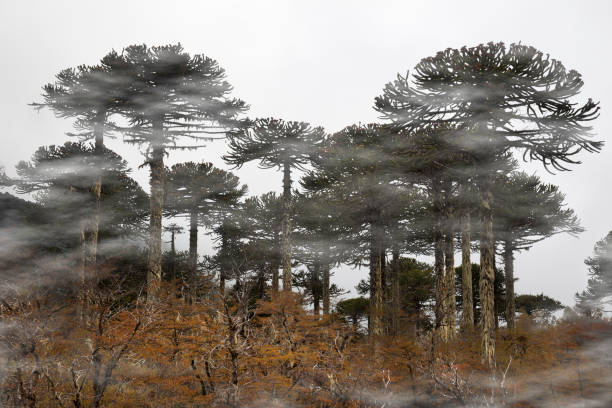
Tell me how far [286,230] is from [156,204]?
5.34 m

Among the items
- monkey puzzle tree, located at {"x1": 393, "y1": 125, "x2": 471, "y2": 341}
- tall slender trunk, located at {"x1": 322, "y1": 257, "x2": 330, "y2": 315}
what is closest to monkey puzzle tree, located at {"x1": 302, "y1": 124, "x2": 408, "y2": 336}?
monkey puzzle tree, located at {"x1": 393, "y1": 125, "x2": 471, "y2": 341}

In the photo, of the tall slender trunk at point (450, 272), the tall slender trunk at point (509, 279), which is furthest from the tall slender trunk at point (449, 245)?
the tall slender trunk at point (509, 279)

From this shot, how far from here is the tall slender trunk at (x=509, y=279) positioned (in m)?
19.5

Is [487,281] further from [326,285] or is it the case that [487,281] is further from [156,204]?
[326,285]

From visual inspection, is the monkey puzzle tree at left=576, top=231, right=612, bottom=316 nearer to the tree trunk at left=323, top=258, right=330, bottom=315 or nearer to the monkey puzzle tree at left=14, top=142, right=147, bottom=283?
the tree trunk at left=323, top=258, right=330, bottom=315

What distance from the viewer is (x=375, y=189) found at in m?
18.8

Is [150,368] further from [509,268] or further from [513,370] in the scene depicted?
[509,268]

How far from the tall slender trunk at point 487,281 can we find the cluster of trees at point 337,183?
0.04 metres

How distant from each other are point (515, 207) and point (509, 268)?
2.95 m

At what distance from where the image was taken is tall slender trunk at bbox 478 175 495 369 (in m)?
11.0

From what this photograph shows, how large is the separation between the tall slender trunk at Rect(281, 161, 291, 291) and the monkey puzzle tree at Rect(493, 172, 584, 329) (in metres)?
8.49

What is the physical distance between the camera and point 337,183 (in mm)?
19906

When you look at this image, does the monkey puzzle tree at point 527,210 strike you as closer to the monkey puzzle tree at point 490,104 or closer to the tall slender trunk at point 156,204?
the monkey puzzle tree at point 490,104

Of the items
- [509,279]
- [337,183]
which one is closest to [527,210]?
[509,279]
